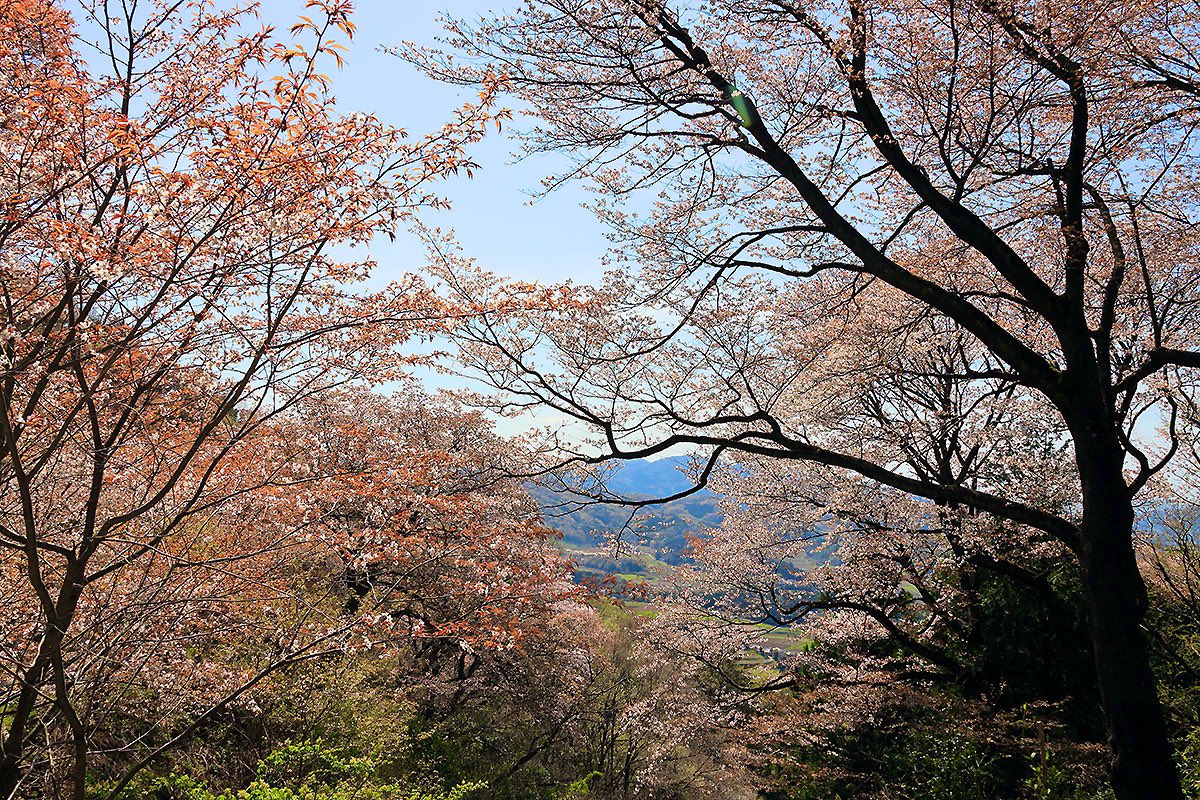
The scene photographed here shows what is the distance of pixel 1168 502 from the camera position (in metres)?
8.98

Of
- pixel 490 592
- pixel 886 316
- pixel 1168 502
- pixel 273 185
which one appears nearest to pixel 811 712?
pixel 1168 502

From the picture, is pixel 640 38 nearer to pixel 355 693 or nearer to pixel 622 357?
pixel 622 357

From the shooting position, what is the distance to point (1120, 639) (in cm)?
379

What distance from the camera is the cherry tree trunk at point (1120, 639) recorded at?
12.1 ft

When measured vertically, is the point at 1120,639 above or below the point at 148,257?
below

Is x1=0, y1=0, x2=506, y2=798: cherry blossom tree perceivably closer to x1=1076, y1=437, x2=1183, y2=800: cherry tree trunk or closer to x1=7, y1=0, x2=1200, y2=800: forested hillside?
x1=7, y1=0, x2=1200, y2=800: forested hillside

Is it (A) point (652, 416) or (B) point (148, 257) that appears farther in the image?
(A) point (652, 416)

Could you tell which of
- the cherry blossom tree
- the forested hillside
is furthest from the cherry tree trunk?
the cherry blossom tree

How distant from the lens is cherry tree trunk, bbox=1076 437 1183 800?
3.67 m

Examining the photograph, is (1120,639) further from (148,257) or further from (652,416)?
(148,257)

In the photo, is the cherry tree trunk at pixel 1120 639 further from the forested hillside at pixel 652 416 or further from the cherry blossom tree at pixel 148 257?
the cherry blossom tree at pixel 148 257

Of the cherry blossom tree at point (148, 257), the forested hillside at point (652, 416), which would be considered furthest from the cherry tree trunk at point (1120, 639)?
the cherry blossom tree at point (148, 257)

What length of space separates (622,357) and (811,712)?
338 inches

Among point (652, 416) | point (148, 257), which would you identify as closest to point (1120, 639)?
point (652, 416)
